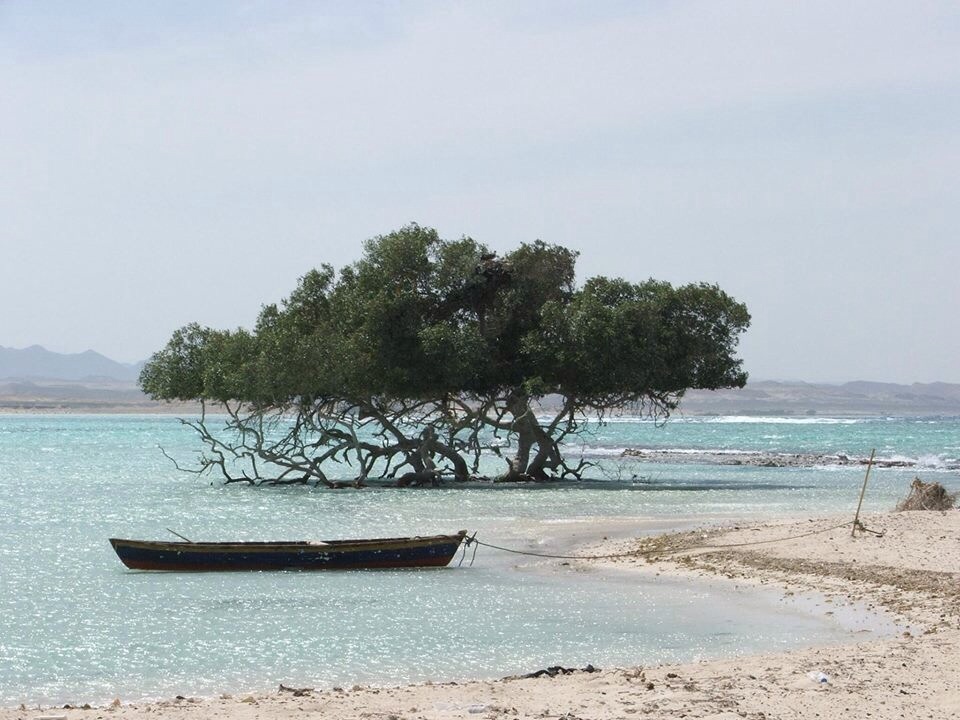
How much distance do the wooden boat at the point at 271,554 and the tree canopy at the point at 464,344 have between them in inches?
692

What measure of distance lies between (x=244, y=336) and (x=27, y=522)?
11984mm

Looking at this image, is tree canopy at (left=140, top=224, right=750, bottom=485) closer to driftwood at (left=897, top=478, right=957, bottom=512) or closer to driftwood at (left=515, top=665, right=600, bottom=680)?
driftwood at (left=897, top=478, right=957, bottom=512)

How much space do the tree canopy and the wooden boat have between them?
17.6 m

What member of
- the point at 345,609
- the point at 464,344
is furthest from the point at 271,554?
the point at 464,344

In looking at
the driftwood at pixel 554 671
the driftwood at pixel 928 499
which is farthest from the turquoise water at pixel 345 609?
the driftwood at pixel 928 499

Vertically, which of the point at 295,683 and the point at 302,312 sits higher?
the point at 302,312

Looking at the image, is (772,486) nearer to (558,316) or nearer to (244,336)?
(558,316)

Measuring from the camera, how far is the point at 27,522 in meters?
31.5

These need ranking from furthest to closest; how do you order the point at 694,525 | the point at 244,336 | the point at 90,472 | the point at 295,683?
the point at 90,472 → the point at 244,336 → the point at 694,525 → the point at 295,683

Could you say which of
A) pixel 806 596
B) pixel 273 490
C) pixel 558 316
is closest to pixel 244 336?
pixel 273 490

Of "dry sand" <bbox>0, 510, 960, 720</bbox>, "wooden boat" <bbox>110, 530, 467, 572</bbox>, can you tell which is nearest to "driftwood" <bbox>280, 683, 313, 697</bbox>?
"dry sand" <bbox>0, 510, 960, 720</bbox>

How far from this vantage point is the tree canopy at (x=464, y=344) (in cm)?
3919

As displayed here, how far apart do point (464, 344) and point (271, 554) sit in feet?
60.2

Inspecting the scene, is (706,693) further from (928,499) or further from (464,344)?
(464,344)
